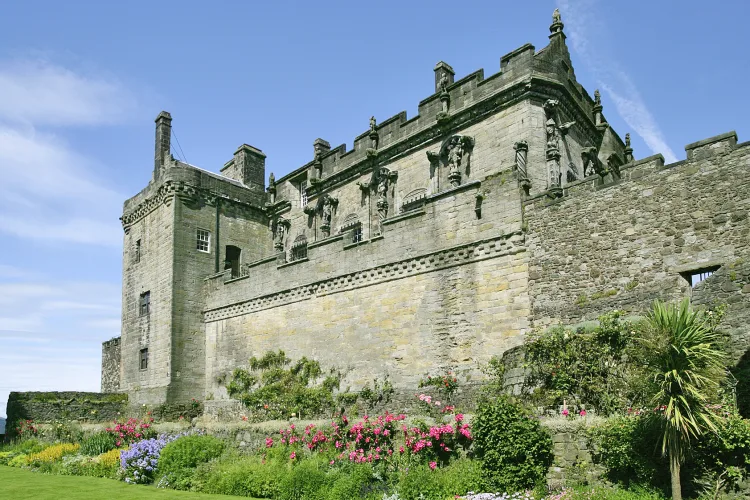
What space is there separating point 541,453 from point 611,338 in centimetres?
289

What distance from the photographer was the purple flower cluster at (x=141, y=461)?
17.7 metres

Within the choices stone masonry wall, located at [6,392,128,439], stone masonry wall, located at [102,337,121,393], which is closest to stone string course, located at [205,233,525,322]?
stone masonry wall, located at [6,392,128,439]

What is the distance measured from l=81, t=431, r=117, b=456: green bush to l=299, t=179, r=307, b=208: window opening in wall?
14072 mm

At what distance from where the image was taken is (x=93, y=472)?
19.1 meters

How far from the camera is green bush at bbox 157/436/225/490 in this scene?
Result: 17000 millimetres

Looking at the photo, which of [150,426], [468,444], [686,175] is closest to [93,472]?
[150,426]

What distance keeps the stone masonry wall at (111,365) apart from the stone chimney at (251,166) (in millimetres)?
10482

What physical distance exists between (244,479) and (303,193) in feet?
61.0

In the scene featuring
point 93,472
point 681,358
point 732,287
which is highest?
point 732,287

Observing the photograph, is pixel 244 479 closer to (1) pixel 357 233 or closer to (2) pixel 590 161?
(1) pixel 357 233

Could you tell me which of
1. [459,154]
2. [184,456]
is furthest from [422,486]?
[459,154]

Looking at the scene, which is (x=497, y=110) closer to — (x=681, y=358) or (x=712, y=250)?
(x=712, y=250)

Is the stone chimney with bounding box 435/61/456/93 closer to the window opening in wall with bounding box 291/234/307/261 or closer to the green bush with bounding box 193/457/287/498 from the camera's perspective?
the window opening in wall with bounding box 291/234/307/261

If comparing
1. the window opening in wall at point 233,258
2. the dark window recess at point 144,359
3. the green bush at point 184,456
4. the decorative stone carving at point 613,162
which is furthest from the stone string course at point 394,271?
the decorative stone carving at point 613,162
